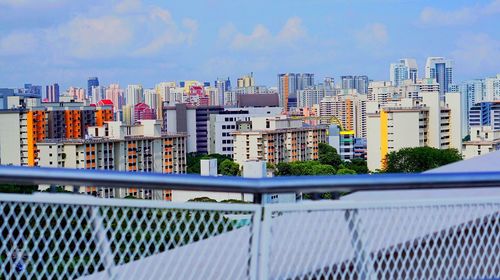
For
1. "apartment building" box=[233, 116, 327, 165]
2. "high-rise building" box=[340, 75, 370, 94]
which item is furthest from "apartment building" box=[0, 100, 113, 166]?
"high-rise building" box=[340, 75, 370, 94]

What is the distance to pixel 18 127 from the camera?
4019 centimetres

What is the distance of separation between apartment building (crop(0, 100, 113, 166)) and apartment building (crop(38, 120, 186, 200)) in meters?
3.00

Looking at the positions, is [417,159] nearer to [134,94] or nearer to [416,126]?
[416,126]

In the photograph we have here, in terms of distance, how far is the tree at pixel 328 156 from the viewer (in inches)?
1589

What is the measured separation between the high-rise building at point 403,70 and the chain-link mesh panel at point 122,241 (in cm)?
9182

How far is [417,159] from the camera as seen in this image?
32250 millimetres

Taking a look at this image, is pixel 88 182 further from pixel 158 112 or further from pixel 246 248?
pixel 158 112

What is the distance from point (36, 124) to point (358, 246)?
41260mm

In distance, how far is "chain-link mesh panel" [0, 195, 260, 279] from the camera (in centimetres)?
150

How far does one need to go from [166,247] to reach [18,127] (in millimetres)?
39752

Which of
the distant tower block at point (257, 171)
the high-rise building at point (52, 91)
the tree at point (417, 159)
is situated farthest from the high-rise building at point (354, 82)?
the distant tower block at point (257, 171)

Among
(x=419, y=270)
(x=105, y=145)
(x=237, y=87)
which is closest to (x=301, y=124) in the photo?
(x=105, y=145)

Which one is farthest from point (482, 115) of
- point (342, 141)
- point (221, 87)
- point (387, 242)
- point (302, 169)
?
point (387, 242)

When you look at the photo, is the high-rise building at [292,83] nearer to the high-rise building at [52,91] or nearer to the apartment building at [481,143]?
the high-rise building at [52,91]
